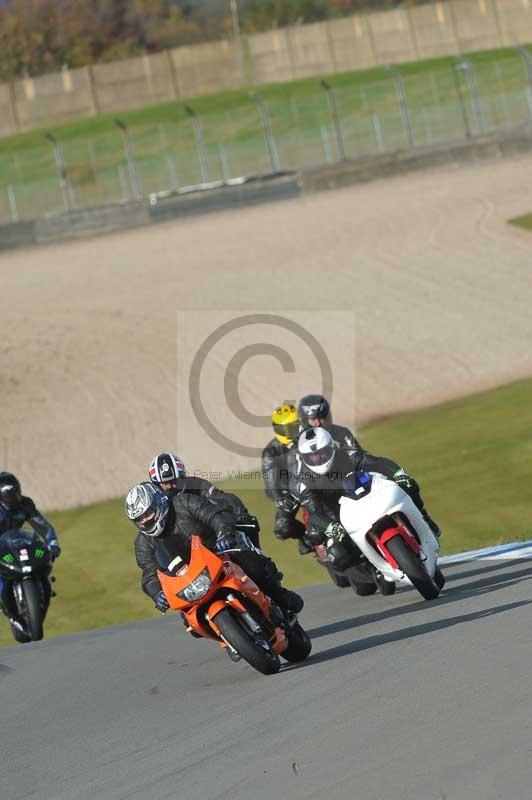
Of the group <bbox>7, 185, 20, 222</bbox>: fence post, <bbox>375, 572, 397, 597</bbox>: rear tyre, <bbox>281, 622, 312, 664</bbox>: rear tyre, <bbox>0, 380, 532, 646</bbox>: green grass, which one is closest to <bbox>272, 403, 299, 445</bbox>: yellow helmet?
<bbox>375, 572, 397, 597</bbox>: rear tyre

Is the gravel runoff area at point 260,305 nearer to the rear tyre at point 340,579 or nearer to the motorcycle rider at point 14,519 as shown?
the motorcycle rider at point 14,519

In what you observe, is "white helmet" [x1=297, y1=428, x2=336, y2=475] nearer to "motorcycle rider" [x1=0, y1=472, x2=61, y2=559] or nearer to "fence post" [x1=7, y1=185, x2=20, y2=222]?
"motorcycle rider" [x1=0, y1=472, x2=61, y2=559]

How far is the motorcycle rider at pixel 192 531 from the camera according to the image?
8.65 meters

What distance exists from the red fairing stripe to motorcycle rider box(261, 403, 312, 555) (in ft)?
8.55

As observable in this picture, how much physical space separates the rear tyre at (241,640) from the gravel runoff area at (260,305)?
48.7 ft

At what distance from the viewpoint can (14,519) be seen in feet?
46.1

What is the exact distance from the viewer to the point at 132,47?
90688mm

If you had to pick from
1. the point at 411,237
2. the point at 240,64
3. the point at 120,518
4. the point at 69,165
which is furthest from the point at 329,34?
the point at 120,518

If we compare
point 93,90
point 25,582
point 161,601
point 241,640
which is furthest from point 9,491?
point 93,90

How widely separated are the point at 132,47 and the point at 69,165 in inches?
1565

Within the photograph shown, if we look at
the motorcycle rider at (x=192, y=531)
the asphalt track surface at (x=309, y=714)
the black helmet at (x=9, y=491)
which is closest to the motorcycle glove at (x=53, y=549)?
the black helmet at (x=9, y=491)

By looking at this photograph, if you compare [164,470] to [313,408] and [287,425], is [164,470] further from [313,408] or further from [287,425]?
[287,425]

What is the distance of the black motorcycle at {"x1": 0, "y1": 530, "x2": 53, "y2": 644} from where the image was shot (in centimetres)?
1352

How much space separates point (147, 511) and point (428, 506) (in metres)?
9.58
